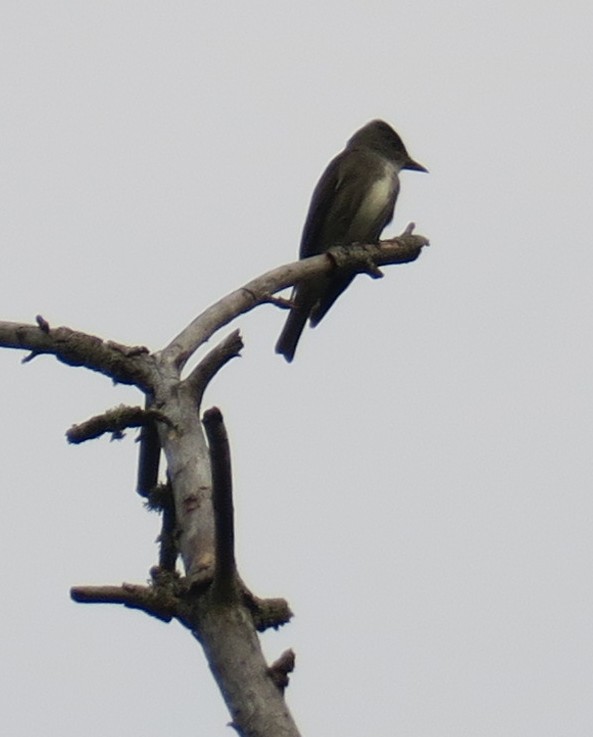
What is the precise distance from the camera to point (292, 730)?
11.8 ft

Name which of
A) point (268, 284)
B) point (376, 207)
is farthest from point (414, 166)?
point (268, 284)

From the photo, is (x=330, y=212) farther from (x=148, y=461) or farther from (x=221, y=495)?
(x=221, y=495)

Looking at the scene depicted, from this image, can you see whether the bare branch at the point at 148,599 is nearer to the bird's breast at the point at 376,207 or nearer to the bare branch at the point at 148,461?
the bare branch at the point at 148,461

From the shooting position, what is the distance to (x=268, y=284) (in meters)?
5.60

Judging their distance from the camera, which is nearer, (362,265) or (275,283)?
(275,283)

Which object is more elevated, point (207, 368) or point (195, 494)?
point (207, 368)

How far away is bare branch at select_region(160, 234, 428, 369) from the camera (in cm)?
505

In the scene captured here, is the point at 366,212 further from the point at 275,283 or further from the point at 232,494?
the point at 232,494

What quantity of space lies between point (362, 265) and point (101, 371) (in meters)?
1.77

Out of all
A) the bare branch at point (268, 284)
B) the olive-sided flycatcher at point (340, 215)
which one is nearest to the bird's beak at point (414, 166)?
the olive-sided flycatcher at point (340, 215)

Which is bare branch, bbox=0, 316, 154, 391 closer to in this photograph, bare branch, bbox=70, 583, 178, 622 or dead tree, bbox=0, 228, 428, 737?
dead tree, bbox=0, 228, 428, 737

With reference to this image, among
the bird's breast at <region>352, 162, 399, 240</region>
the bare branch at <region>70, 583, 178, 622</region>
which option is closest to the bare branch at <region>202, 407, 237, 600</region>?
the bare branch at <region>70, 583, 178, 622</region>

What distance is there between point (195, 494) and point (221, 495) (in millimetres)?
590

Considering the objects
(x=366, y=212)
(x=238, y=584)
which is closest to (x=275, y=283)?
(x=238, y=584)
